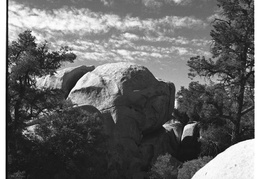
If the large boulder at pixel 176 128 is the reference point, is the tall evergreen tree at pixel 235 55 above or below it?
above

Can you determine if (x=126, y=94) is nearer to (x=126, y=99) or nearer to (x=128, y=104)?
(x=126, y=99)

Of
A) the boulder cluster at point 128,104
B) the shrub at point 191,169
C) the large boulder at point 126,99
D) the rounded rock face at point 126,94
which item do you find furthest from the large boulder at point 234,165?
the rounded rock face at point 126,94

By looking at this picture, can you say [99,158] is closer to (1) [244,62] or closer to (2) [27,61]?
(2) [27,61]

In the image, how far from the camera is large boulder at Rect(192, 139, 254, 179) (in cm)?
476

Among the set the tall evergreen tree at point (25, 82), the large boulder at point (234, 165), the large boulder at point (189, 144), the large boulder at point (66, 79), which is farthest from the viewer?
the large boulder at point (189, 144)

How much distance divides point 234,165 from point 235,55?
33.7 feet

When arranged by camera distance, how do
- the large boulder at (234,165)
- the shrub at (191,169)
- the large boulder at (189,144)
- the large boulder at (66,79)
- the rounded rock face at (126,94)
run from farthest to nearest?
the large boulder at (189,144), the large boulder at (66,79), the rounded rock face at (126,94), the shrub at (191,169), the large boulder at (234,165)

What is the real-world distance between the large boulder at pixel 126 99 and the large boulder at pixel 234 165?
11712mm

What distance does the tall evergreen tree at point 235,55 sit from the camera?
13.1 meters

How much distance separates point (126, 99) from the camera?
18.5 metres

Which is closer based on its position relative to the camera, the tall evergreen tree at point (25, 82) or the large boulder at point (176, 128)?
the tall evergreen tree at point (25, 82)

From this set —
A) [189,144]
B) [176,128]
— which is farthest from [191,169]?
[176,128]

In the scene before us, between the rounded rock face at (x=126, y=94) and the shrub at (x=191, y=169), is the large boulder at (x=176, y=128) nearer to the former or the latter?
the rounded rock face at (x=126, y=94)
